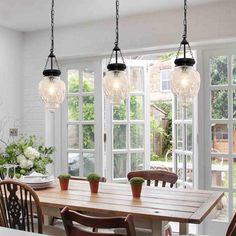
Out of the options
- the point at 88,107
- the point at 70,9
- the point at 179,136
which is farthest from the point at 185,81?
the point at 88,107

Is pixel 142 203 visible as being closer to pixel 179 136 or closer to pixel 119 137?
pixel 179 136

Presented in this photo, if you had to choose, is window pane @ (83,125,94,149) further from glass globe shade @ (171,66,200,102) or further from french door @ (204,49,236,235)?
glass globe shade @ (171,66,200,102)

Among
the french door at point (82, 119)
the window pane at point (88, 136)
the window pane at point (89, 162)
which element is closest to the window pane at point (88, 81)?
the french door at point (82, 119)

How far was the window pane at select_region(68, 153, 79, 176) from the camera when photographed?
425 centimetres

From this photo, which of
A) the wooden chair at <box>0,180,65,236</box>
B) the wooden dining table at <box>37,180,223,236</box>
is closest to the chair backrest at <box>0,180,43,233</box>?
the wooden chair at <box>0,180,65,236</box>

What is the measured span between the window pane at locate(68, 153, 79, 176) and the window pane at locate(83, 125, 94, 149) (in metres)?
0.20

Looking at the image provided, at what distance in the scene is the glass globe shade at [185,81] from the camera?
2.41m

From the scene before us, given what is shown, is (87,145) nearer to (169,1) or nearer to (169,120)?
(169,1)

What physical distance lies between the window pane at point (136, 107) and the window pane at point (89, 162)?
0.68 meters

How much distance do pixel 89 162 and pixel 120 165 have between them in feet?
1.24

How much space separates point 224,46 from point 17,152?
7.56ft

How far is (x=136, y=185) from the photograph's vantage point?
239 cm

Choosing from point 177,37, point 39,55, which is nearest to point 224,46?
point 177,37

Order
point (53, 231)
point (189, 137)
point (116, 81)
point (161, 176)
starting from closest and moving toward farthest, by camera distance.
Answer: point (53, 231) < point (116, 81) < point (161, 176) < point (189, 137)
